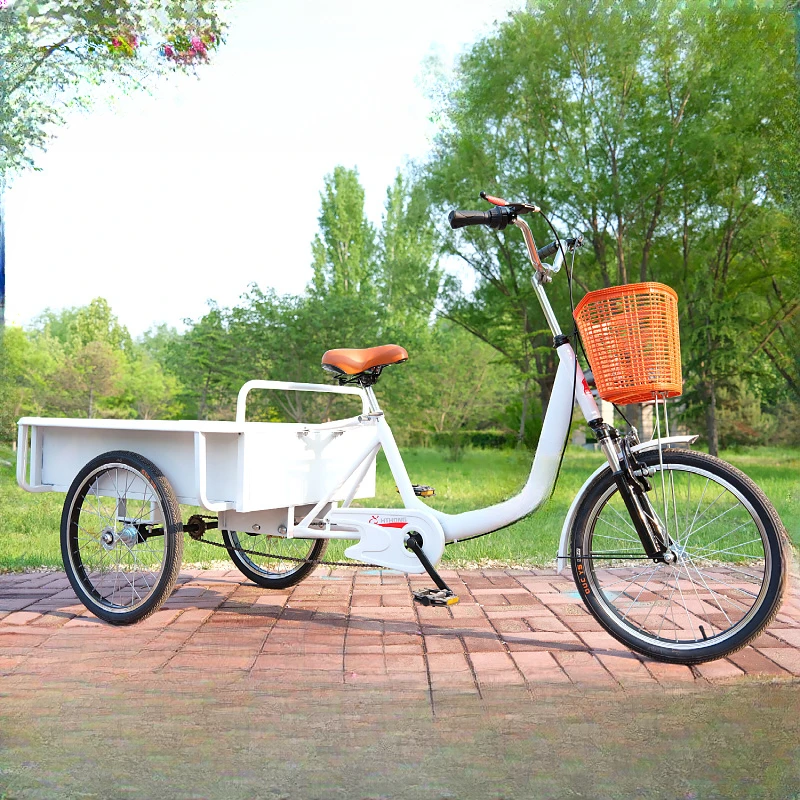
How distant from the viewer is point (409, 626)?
9.87ft

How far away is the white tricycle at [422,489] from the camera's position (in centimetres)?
247

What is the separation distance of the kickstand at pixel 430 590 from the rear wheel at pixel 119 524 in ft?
2.68

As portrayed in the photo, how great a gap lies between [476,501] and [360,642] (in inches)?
190

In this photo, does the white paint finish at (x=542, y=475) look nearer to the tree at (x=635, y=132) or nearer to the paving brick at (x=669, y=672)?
the paving brick at (x=669, y=672)

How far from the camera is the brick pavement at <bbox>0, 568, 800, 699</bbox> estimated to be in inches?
95.6

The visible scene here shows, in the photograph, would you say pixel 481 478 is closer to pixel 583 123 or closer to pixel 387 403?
pixel 387 403

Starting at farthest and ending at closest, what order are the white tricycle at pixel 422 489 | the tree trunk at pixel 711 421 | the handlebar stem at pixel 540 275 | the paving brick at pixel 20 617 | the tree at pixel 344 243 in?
the tree at pixel 344 243 → the tree trunk at pixel 711 421 → the paving brick at pixel 20 617 → the handlebar stem at pixel 540 275 → the white tricycle at pixel 422 489

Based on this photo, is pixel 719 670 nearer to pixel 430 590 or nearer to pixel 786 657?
pixel 786 657

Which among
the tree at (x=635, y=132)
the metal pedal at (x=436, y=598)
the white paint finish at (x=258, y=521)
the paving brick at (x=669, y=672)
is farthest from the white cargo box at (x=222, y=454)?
the tree at (x=635, y=132)

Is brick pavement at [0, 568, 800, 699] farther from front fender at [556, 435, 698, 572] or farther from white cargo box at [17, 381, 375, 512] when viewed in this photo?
white cargo box at [17, 381, 375, 512]

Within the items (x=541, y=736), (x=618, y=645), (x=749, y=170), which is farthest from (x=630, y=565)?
(x=749, y=170)

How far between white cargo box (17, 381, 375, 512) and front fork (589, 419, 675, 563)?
0.98m

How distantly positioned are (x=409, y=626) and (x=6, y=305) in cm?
432

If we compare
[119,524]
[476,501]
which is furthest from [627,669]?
[476,501]
